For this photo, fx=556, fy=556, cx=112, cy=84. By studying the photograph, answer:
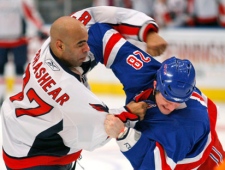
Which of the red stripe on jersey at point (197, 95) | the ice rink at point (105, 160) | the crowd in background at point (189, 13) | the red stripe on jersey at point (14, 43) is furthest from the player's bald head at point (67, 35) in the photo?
the crowd in background at point (189, 13)

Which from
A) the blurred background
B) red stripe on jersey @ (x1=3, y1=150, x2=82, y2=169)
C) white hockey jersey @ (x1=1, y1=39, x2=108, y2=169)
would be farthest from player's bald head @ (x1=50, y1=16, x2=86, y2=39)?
the blurred background

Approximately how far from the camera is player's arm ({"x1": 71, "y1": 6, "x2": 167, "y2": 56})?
8.59 ft

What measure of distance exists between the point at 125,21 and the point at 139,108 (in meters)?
0.50

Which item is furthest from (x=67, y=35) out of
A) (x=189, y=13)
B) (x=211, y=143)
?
(x=189, y=13)

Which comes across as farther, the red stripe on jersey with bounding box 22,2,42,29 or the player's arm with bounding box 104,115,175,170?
the red stripe on jersey with bounding box 22,2,42,29

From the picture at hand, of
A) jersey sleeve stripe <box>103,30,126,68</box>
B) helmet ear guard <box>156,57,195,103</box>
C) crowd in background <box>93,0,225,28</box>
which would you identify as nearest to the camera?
helmet ear guard <box>156,57,195,103</box>

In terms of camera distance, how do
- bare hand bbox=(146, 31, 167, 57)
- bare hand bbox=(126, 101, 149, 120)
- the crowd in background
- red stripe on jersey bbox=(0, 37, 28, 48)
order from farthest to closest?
the crowd in background
red stripe on jersey bbox=(0, 37, 28, 48)
bare hand bbox=(146, 31, 167, 57)
bare hand bbox=(126, 101, 149, 120)

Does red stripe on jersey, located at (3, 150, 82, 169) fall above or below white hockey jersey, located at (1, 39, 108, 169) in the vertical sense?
below

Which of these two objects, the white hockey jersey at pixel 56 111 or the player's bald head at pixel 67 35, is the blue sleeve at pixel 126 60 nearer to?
the white hockey jersey at pixel 56 111

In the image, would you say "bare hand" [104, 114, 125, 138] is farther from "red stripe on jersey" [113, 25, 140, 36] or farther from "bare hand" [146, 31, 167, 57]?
"red stripe on jersey" [113, 25, 140, 36]

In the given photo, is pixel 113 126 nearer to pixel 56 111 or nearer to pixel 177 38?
pixel 56 111

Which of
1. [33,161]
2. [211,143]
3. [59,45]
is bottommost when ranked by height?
[33,161]

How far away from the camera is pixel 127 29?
8.76ft

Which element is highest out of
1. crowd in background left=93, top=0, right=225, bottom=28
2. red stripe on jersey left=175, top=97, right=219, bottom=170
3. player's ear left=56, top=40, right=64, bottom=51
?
player's ear left=56, top=40, right=64, bottom=51
